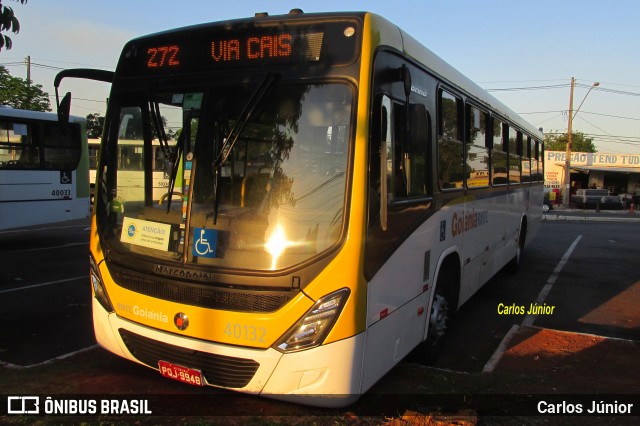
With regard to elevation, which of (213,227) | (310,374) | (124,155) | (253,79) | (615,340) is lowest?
(615,340)

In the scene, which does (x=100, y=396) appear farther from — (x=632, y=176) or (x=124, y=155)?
(x=632, y=176)

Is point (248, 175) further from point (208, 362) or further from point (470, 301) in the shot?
point (470, 301)

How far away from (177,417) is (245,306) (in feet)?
3.40

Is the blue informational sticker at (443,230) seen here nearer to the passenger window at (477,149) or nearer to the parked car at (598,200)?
the passenger window at (477,149)

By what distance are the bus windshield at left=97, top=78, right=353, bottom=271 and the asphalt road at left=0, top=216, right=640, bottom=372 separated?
8.11 ft

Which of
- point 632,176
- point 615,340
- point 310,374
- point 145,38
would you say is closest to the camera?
point 310,374

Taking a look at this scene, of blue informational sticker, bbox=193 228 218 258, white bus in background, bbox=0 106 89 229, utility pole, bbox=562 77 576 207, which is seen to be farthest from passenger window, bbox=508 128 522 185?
utility pole, bbox=562 77 576 207

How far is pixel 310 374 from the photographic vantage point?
321 cm

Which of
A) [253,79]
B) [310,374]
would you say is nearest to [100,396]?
[310,374]

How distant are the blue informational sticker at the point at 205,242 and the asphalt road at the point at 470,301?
8.18 feet

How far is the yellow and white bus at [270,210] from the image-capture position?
324 centimetres

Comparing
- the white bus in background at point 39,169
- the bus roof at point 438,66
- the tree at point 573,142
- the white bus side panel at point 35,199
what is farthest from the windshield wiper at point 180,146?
the tree at point 573,142

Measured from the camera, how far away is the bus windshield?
131 inches

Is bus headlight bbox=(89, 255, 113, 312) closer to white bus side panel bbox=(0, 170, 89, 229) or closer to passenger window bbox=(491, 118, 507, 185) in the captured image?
passenger window bbox=(491, 118, 507, 185)
